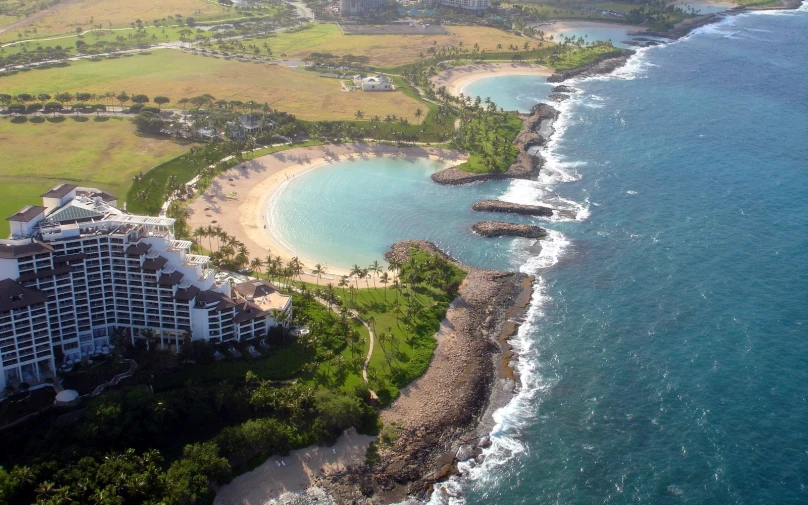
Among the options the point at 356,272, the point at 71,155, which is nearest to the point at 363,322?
the point at 356,272

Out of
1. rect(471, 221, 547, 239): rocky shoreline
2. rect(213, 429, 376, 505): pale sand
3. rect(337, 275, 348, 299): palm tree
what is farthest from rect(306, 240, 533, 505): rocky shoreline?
rect(337, 275, 348, 299): palm tree

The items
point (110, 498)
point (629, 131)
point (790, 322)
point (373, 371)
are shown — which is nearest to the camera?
point (110, 498)

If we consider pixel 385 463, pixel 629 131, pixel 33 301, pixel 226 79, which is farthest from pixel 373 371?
pixel 226 79

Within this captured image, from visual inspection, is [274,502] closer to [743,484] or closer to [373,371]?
[373,371]

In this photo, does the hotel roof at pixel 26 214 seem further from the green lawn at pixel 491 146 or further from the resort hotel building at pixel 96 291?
the green lawn at pixel 491 146

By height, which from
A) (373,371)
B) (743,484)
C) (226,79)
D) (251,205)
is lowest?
Result: (743,484)

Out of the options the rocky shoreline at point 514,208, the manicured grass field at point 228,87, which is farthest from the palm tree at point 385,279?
the manicured grass field at point 228,87

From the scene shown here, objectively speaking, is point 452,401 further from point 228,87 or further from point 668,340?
point 228,87
